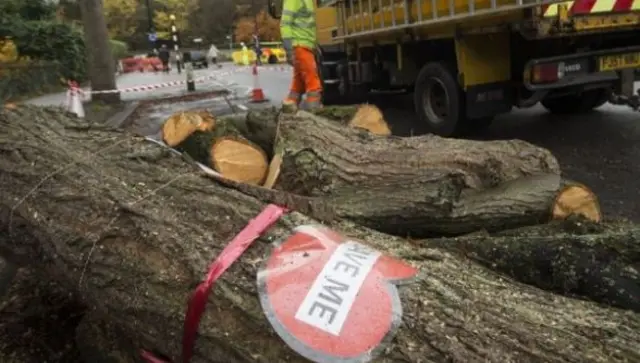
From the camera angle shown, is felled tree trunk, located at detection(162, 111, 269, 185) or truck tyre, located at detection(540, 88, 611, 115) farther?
truck tyre, located at detection(540, 88, 611, 115)

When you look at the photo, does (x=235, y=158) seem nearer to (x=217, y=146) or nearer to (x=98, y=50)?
(x=217, y=146)

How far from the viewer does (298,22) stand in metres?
7.78

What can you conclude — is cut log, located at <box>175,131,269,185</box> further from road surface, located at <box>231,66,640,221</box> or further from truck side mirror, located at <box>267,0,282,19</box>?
truck side mirror, located at <box>267,0,282,19</box>

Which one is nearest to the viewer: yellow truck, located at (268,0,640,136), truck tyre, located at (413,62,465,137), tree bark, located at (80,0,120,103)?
yellow truck, located at (268,0,640,136)

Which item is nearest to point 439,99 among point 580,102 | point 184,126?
point 580,102

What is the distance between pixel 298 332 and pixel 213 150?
248 cm

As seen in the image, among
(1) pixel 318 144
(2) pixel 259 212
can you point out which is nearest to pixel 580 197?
(1) pixel 318 144

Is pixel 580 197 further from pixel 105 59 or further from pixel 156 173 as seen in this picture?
pixel 105 59

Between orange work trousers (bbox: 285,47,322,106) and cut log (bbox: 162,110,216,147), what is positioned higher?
orange work trousers (bbox: 285,47,322,106)

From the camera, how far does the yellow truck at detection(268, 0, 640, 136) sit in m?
5.46

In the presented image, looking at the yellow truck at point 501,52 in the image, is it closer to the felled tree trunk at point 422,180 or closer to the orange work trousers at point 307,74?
the orange work trousers at point 307,74

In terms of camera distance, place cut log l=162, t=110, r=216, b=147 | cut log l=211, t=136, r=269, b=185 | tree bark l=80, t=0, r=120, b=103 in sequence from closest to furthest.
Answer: cut log l=211, t=136, r=269, b=185, cut log l=162, t=110, r=216, b=147, tree bark l=80, t=0, r=120, b=103

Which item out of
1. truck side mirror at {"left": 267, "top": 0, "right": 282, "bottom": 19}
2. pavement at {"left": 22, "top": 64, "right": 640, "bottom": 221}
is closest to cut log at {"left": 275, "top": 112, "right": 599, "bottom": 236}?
pavement at {"left": 22, "top": 64, "right": 640, "bottom": 221}

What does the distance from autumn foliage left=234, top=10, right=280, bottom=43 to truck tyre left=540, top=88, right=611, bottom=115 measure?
4647 centimetres
